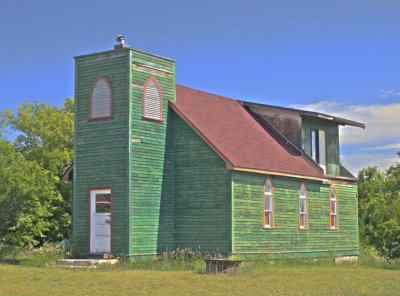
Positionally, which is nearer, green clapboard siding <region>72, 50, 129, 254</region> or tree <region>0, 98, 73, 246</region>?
green clapboard siding <region>72, 50, 129, 254</region>

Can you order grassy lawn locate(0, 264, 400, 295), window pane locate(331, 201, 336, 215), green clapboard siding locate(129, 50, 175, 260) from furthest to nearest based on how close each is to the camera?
window pane locate(331, 201, 336, 215) → green clapboard siding locate(129, 50, 175, 260) → grassy lawn locate(0, 264, 400, 295)

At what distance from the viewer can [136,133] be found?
2466 cm

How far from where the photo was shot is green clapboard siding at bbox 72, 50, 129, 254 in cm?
2438

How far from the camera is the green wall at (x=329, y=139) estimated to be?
3259 centimetres

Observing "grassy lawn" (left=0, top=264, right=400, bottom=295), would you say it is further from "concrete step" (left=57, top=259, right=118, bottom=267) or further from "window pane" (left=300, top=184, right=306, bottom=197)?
"window pane" (left=300, top=184, right=306, bottom=197)

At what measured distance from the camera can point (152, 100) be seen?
1011 inches

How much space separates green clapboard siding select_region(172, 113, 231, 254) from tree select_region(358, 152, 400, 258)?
28.6 ft

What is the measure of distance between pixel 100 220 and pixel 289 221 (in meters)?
Answer: 8.77

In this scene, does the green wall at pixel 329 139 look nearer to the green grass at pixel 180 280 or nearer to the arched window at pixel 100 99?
the green grass at pixel 180 280

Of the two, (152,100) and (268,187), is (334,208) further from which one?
(152,100)

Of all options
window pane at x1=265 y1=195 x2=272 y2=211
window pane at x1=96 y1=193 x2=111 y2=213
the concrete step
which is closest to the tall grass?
the concrete step

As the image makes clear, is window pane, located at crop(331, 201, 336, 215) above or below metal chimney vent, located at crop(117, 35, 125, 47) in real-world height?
below

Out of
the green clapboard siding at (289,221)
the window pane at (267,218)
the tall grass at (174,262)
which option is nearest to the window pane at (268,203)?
the window pane at (267,218)

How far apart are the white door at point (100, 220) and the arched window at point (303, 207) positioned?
31.3 ft
